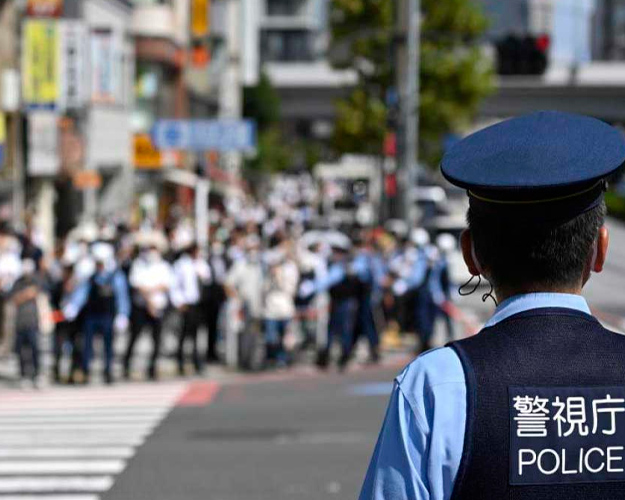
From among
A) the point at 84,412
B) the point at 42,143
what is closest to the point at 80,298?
the point at 84,412

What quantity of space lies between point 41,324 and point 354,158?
39.9m

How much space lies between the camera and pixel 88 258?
17391mm

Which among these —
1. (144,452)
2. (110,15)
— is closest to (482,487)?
(144,452)

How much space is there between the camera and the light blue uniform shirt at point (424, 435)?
8.02 ft

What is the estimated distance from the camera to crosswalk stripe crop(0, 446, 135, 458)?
1117 cm

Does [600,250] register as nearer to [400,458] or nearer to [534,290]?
[534,290]

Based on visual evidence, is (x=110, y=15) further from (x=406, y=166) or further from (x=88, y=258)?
(x=88, y=258)

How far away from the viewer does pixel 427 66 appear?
169ft

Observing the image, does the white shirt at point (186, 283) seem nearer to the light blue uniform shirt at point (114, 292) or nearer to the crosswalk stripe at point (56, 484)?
the light blue uniform shirt at point (114, 292)

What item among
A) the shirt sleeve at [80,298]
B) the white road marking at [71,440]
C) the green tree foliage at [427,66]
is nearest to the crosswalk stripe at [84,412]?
the white road marking at [71,440]

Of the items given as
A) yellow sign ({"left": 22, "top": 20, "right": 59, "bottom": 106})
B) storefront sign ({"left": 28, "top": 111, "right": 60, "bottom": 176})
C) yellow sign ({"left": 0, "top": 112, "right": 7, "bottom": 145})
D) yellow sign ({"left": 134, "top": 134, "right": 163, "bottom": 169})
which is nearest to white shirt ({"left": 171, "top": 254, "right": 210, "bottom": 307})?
yellow sign ({"left": 0, "top": 112, "right": 7, "bottom": 145})

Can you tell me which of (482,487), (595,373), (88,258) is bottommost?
(88,258)

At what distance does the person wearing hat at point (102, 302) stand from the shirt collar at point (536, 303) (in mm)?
13623

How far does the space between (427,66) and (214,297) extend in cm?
3422
